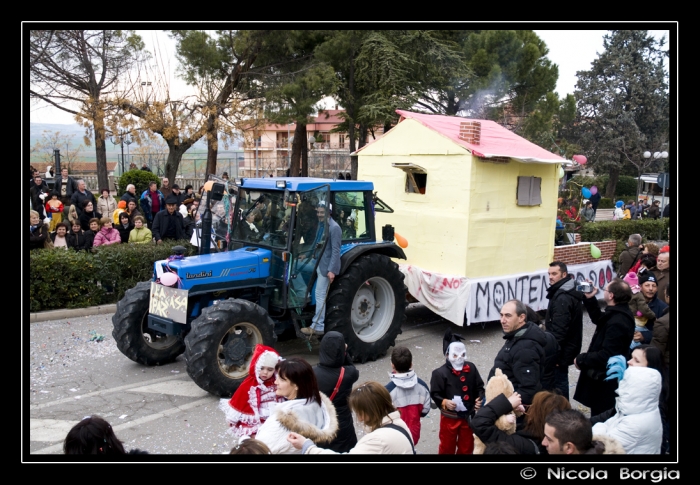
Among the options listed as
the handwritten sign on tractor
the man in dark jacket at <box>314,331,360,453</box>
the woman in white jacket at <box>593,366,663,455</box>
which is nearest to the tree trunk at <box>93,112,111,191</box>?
the handwritten sign on tractor

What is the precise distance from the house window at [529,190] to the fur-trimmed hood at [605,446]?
6.04 m

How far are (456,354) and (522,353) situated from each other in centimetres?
45

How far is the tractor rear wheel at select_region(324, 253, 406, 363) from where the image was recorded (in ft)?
23.5

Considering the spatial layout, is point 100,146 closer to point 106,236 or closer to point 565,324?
point 106,236

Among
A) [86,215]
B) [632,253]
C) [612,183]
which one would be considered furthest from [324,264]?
[612,183]

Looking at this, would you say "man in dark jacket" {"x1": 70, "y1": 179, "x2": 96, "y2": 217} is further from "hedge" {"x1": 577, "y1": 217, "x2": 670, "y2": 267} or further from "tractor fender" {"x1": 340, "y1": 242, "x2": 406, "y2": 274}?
"hedge" {"x1": 577, "y1": 217, "x2": 670, "y2": 267}

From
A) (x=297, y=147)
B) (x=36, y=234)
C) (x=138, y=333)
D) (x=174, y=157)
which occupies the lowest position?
(x=138, y=333)

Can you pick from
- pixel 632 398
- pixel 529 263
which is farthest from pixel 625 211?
pixel 632 398

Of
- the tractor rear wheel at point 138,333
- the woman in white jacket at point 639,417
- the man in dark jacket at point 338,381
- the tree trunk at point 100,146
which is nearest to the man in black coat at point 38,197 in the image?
the tree trunk at point 100,146

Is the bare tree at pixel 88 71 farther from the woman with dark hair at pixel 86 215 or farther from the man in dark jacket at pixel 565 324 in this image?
the man in dark jacket at pixel 565 324

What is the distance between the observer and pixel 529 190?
30.8ft

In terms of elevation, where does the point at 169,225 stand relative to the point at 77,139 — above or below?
below

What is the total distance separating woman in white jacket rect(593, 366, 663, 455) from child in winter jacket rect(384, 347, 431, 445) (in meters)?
1.15

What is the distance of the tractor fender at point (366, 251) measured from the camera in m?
7.26
